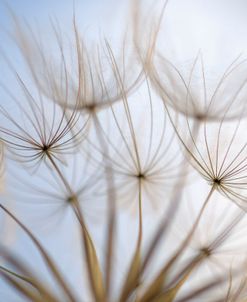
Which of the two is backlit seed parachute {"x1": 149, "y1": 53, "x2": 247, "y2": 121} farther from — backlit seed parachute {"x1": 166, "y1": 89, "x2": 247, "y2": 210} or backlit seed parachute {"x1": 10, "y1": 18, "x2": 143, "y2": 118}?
backlit seed parachute {"x1": 10, "y1": 18, "x2": 143, "y2": 118}

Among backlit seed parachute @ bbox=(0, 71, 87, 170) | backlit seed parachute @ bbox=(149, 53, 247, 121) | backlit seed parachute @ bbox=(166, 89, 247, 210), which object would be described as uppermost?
backlit seed parachute @ bbox=(0, 71, 87, 170)

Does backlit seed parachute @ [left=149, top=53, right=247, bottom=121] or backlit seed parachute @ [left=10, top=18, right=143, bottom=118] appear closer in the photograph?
backlit seed parachute @ [left=149, top=53, right=247, bottom=121]

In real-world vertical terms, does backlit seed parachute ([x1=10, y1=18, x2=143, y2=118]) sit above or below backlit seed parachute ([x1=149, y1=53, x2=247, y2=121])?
above

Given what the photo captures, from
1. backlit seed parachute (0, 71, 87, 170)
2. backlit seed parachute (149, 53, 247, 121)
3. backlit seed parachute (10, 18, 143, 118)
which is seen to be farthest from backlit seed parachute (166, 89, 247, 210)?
backlit seed parachute (0, 71, 87, 170)

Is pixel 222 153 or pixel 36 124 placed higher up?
pixel 36 124

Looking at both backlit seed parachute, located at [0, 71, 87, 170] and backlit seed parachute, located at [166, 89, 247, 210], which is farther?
backlit seed parachute, located at [0, 71, 87, 170]

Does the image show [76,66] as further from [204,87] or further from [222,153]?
[222,153]

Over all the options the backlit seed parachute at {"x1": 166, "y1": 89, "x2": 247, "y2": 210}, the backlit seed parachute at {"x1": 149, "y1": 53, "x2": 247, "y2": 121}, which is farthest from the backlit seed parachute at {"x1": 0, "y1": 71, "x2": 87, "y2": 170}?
the backlit seed parachute at {"x1": 166, "y1": 89, "x2": 247, "y2": 210}

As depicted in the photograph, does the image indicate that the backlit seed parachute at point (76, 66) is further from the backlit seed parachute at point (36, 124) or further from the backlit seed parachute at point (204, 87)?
the backlit seed parachute at point (204, 87)

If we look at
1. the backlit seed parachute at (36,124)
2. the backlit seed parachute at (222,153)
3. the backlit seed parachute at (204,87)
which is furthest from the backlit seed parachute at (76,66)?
the backlit seed parachute at (222,153)

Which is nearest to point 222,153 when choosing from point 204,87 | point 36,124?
point 204,87

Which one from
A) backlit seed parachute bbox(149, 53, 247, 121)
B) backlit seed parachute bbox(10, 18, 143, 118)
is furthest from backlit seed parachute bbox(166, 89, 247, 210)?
backlit seed parachute bbox(10, 18, 143, 118)

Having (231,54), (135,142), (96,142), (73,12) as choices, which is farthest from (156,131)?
(73,12)
